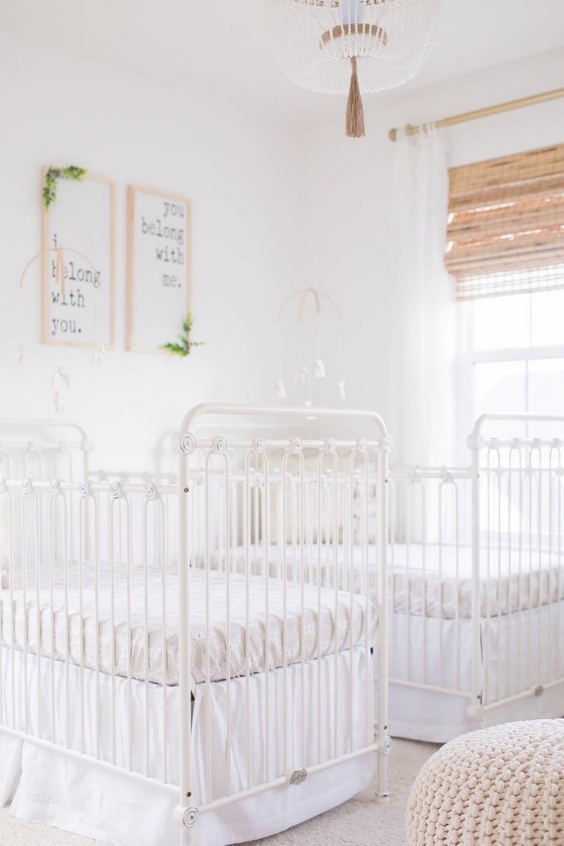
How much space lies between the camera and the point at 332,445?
7.89 feet

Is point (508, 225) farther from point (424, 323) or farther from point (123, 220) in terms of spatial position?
point (123, 220)

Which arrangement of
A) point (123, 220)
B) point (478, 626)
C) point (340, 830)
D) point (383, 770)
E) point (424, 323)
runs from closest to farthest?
point (340, 830)
point (383, 770)
point (478, 626)
point (123, 220)
point (424, 323)

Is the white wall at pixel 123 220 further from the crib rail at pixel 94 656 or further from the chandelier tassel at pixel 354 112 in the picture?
the chandelier tassel at pixel 354 112

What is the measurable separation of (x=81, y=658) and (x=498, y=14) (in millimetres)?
2409

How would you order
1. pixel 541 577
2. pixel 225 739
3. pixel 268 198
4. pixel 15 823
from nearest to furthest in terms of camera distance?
pixel 225 739 < pixel 15 823 < pixel 541 577 < pixel 268 198

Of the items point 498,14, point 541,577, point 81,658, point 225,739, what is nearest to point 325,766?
point 225,739

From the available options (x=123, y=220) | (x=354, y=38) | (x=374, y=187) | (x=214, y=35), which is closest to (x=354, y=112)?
(x=354, y=38)

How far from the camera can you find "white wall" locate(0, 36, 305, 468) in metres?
3.27

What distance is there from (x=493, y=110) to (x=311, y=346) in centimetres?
128

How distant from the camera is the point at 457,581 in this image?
2.93 meters

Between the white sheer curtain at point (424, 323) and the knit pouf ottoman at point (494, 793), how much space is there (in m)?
1.94

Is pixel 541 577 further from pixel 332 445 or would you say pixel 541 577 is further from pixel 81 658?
pixel 81 658

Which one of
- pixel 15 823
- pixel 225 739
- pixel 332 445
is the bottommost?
pixel 15 823

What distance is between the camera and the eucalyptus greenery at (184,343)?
376cm
